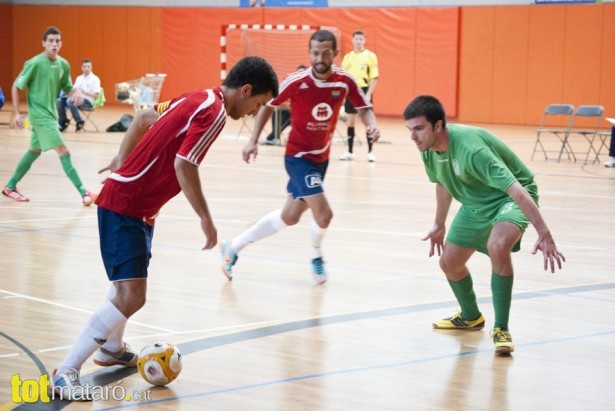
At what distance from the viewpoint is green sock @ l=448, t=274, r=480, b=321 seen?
6887 millimetres

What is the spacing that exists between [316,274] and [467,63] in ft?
74.2

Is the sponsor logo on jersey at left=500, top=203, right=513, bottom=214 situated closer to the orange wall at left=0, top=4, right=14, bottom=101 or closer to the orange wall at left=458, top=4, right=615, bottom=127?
the orange wall at left=458, top=4, right=615, bottom=127

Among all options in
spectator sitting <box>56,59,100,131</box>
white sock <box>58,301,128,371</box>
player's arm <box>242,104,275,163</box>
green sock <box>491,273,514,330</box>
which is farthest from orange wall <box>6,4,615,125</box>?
white sock <box>58,301,128,371</box>

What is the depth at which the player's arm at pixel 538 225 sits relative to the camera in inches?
232

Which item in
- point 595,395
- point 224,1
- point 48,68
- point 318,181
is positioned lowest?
point 595,395

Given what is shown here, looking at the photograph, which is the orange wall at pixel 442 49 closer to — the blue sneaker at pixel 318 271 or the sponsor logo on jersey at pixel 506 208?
the blue sneaker at pixel 318 271

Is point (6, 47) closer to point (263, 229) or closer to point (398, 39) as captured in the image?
point (398, 39)

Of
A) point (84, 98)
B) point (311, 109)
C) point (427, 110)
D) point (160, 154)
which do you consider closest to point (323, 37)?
point (311, 109)

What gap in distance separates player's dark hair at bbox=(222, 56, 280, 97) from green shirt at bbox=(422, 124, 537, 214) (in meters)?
1.33

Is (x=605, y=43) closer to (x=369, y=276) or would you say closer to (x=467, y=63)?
(x=467, y=63)

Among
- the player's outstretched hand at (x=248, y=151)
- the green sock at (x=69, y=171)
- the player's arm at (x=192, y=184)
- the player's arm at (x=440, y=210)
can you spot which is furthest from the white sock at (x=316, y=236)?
the green sock at (x=69, y=171)

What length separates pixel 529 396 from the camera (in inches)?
213

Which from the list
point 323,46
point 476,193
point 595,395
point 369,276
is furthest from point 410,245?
point 595,395

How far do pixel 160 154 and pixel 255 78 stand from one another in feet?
2.02
